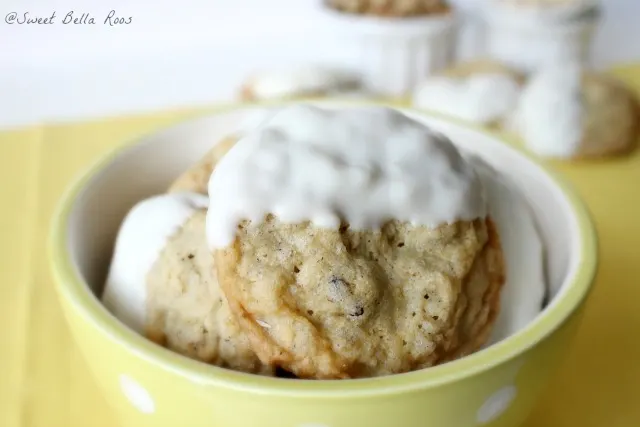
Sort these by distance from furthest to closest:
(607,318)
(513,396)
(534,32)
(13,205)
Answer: (534,32) → (13,205) → (607,318) → (513,396)

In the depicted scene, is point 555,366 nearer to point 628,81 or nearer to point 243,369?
point 243,369

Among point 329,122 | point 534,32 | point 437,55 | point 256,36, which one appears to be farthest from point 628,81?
point 329,122

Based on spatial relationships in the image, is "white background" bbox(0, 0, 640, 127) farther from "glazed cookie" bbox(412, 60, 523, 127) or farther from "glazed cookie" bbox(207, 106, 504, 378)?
"glazed cookie" bbox(207, 106, 504, 378)

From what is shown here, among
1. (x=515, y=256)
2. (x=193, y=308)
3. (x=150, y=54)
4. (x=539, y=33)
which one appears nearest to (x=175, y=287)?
(x=193, y=308)

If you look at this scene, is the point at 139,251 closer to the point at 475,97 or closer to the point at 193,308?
the point at 193,308

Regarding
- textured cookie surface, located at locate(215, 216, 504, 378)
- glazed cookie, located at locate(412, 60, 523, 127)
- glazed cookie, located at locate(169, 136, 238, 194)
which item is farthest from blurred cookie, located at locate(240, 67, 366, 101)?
textured cookie surface, located at locate(215, 216, 504, 378)

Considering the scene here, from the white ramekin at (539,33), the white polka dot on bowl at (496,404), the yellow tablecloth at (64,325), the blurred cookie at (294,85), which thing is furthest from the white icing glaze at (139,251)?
the white ramekin at (539,33)
